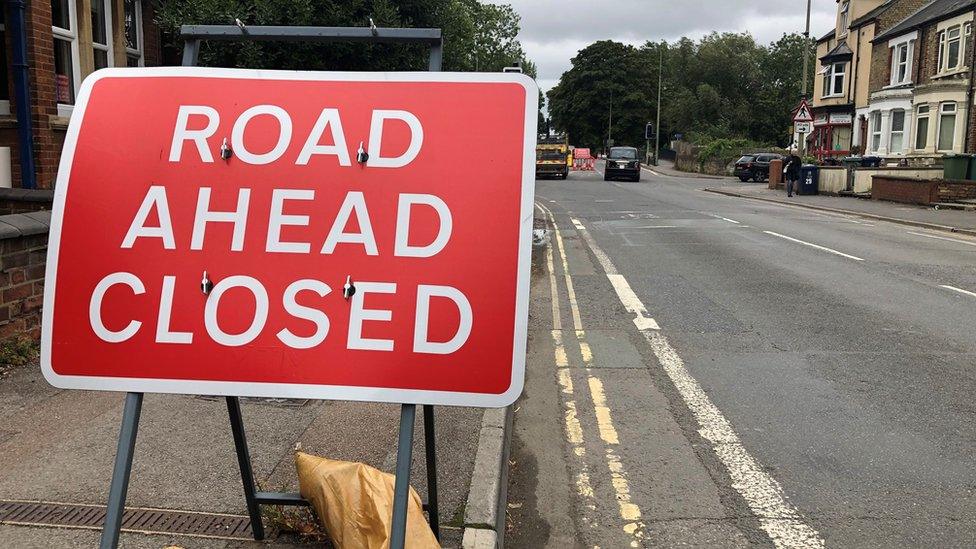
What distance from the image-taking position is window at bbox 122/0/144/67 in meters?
12.2

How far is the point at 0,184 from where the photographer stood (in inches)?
377

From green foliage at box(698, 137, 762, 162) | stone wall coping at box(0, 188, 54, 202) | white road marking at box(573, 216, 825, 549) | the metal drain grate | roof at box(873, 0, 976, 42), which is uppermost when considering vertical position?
roof at box(873, 0, 976, 42)

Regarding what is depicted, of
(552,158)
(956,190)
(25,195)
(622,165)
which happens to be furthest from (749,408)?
(622,165)

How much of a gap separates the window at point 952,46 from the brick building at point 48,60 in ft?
116

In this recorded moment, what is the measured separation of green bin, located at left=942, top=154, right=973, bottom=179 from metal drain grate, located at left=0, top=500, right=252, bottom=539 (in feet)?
89.9

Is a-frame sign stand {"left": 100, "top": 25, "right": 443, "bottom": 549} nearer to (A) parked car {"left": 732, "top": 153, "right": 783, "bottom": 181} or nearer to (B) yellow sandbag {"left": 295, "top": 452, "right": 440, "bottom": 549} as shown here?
(B) yellow sandbag {"left": 295, "top": 452, "right": 440, "bottom": 549}

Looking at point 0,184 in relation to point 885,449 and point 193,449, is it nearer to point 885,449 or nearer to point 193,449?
point 193,449

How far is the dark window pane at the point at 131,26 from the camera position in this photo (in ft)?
40.2

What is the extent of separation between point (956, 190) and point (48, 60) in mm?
23899

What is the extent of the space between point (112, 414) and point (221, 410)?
63cm

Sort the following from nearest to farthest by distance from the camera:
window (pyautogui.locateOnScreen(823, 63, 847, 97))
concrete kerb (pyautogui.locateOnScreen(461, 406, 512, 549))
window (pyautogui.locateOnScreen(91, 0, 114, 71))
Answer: concrete kerb (pyautogui.locateOnScreen(461, 406, 512, 549))
window (pyautogui.locateOnScreen(91, 0, 114, 71))
window (pyautogui.locateOnScreen(823, 63, 847, 97))

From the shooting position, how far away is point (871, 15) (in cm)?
4644

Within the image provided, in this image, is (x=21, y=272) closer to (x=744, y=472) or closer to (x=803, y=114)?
(x=744, y=472)

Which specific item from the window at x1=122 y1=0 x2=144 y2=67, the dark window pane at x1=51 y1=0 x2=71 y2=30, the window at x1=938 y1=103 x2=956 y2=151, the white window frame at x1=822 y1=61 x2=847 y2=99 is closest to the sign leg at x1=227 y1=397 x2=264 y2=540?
the dark window pane at x1=51 y1=0 x2=71 y2=30
